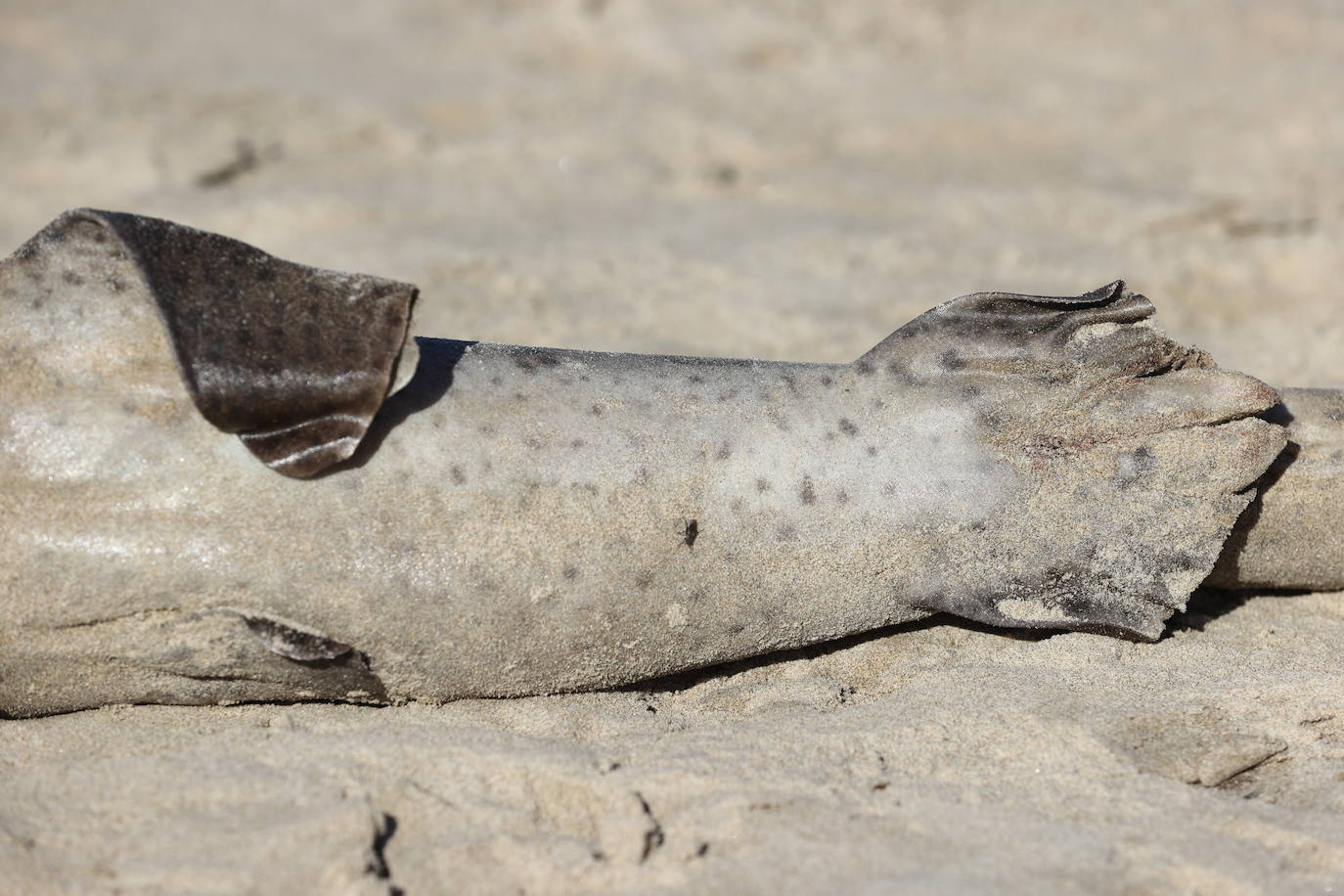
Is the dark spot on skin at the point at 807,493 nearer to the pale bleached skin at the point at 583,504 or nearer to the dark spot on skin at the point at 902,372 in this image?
the pale bleached skin at the point at 583,504

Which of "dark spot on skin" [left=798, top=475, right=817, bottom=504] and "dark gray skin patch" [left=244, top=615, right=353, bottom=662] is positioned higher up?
"dark spot on skin" [left=798, top=475, right=817, bottom=504]

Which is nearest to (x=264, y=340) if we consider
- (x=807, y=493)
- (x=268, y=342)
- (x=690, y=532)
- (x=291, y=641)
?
(x=268, y=342)

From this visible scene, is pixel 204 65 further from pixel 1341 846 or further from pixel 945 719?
pixel 1341 846

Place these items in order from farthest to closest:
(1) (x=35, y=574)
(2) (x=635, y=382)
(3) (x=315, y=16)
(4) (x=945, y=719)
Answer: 1. (3) (x=315, y=16)
2. (2) (x=635, y=382)
3. (4) (x=945, y=719)
4. (1) (x=35, y=574)

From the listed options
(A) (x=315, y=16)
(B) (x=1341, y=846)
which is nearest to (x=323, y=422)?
(B) (x=1341, y=846)

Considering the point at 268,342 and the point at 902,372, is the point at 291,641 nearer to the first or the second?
the point at 268,342

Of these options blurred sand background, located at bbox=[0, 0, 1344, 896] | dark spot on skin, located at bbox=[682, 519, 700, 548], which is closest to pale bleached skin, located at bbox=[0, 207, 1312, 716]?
dark spot on skin, located at bbox=[682, 519, 700, 548]

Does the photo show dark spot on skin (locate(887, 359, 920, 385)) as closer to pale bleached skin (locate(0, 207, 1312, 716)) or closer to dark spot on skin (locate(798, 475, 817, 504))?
pale bleached skin (locate(0, 207, 1312, 716))
